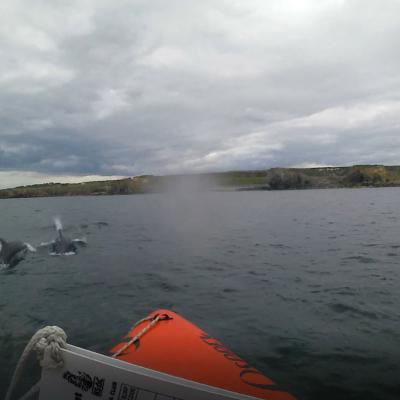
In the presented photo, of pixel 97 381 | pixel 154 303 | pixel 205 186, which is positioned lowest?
pixel 154 303

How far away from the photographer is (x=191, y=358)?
20.9 feet

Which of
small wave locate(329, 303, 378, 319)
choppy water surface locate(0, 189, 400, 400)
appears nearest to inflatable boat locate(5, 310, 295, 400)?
choppy water surface locate(0, 189, 400, 400)

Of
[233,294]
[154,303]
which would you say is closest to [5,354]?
[154,303]

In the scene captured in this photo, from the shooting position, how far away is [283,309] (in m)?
12.0

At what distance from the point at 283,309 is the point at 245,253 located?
445 inches

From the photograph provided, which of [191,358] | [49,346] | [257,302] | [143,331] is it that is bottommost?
[257,302]

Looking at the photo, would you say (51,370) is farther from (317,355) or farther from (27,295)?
(27,295)

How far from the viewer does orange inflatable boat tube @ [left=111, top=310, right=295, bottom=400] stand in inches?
218

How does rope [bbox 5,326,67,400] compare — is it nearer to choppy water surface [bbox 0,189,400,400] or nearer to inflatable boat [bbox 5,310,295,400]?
inflatable boat [bbox 5,310,295,400]

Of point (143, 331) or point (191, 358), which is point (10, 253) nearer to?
point (143, 331)

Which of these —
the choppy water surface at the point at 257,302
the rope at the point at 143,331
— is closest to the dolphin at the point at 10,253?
the choppy water surface at the point at 257,302

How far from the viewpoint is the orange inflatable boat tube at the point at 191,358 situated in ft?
18.2

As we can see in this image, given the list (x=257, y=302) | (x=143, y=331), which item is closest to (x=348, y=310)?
(x=257, y=302)

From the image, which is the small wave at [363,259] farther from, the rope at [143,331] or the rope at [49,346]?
the rope at [49,346]
